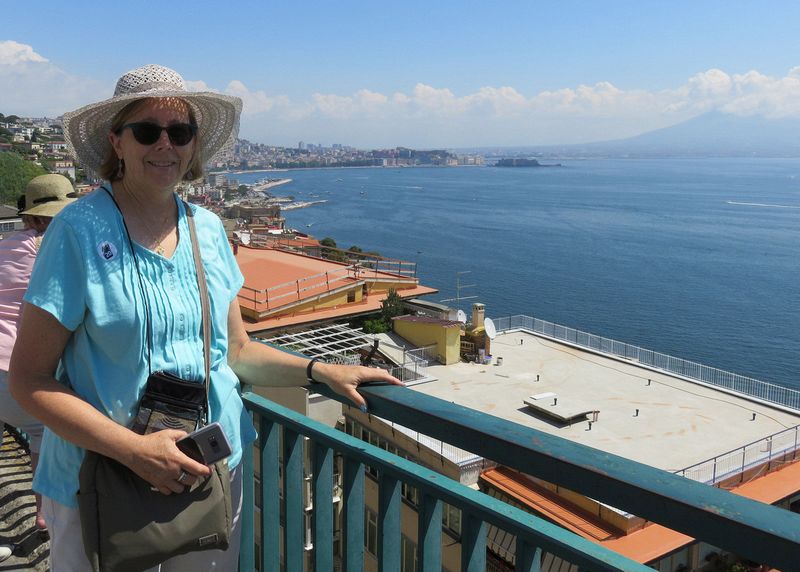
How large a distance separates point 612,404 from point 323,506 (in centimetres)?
1088

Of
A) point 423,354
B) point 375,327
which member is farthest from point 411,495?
point 375,327

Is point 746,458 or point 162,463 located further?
point 746,458

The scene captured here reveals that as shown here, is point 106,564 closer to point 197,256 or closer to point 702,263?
point 197,256

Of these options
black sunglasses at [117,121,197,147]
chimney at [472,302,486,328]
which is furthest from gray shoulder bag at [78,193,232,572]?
chimney at [472,302,486,328]

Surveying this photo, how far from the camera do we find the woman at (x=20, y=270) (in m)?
2.03

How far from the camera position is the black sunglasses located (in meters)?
1.18

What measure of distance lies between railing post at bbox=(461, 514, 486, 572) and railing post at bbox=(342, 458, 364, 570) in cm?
26

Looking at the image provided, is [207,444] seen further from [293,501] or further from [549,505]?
[549,505]

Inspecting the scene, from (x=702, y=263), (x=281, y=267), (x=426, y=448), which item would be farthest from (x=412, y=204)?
(x=426, y=448)

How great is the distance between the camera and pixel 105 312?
3.45ft

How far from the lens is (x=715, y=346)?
2819 cm

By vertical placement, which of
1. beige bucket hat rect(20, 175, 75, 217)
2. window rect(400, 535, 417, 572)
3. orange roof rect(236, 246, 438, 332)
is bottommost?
orange roof rect(236, 246, 438, 332)

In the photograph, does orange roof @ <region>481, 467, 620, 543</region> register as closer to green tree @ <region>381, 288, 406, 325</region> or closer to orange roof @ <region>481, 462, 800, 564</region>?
orange roof @ <region>481, 462, 800, 564</region>

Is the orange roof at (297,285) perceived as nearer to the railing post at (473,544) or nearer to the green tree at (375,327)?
the green tree at (375,327)
